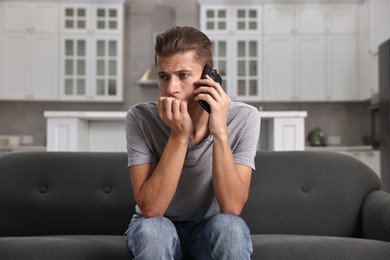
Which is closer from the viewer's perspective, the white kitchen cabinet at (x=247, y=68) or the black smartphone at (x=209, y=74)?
the black smartphone at (x=209, y=74)

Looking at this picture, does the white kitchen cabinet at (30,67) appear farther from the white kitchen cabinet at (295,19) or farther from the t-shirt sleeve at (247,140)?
the t-shirt sleeve at (247,140)

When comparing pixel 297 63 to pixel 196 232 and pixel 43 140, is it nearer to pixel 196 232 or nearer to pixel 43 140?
pixel 43 140

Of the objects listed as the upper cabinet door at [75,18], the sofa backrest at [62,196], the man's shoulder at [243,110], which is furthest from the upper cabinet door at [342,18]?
the man's shoulder at [243,110]

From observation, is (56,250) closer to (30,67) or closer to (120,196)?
(120,196)

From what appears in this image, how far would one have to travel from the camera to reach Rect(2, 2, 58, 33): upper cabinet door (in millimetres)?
6137

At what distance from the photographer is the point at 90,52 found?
242 inches

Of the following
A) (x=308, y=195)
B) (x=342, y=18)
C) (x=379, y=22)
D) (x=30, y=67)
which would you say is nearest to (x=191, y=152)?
(x=308, y=195)

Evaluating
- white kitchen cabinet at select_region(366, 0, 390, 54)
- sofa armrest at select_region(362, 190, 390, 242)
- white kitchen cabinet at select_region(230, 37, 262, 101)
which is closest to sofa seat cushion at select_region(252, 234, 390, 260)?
sofa armrest at select_region(362, 190, 390, 242)

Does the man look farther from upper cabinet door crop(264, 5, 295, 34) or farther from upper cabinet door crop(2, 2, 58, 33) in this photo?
upper cabinet door crop(2, 2, 58, 33)

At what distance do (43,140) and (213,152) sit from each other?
5.37 m

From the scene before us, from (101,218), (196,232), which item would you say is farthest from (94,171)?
(196,232)

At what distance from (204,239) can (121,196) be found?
0.67 metres

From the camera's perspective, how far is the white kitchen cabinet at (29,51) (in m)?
6.12

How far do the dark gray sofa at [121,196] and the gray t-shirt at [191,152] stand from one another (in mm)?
486
